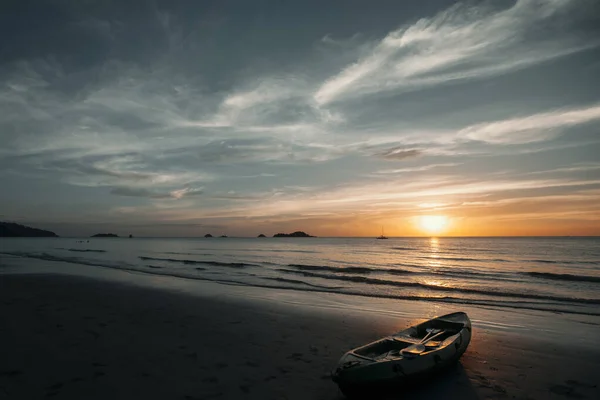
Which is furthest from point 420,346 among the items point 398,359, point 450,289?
point 450,289

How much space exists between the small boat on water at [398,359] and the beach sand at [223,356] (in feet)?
1.25

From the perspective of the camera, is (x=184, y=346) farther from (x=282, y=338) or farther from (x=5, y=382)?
(x=5, y=382)

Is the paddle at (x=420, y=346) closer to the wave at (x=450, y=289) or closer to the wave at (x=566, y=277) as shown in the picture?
the wave at (x=450, y=289)

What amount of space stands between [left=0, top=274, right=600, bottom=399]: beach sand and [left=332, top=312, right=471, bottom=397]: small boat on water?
38 centimetres

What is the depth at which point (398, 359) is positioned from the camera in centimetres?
662

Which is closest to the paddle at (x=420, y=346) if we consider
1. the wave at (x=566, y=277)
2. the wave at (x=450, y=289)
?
the wave at (x=450, y=289)

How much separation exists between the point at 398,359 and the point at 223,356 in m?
4.21

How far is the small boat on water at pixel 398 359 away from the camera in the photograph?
243 inches

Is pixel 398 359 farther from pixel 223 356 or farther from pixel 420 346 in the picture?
pixel 223 356

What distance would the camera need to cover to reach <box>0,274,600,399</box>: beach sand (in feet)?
21.8

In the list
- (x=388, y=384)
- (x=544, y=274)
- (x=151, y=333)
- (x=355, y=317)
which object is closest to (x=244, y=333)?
(x=151, y=333)

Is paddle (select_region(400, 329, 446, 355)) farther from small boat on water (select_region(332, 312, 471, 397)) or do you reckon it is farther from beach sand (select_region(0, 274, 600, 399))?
beach sand (select_region(0, 274, 600, 399))

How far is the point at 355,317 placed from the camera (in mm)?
13344

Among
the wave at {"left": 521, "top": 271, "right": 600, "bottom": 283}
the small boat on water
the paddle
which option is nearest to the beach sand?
the small boat on water
